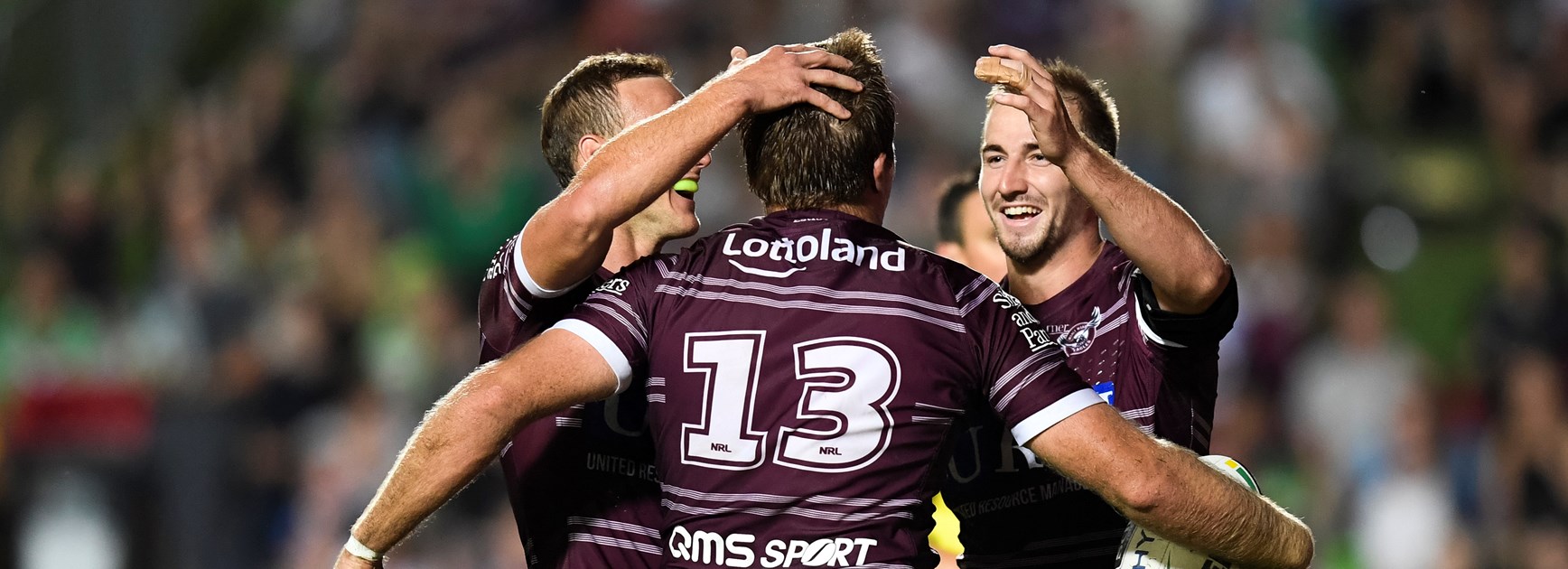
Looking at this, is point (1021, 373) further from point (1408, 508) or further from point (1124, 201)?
point (1408, 508)

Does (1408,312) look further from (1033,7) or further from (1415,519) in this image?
(1033,7)

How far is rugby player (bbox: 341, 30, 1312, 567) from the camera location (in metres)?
2.97

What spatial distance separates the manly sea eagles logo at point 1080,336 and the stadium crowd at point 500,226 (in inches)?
185

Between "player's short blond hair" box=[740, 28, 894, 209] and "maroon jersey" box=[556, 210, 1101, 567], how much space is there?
8cm

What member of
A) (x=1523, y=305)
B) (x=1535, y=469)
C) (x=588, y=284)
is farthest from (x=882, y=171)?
(x=1523, y=305)

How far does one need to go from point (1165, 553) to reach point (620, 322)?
1366mm

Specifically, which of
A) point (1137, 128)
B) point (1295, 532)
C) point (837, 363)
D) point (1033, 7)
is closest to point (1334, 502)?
point (1137, 128)

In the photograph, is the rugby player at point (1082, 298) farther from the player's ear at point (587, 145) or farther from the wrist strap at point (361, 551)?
the wrist strap at point (361, 551)

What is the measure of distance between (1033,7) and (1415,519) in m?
3.77

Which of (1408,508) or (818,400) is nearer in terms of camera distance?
(818,400)

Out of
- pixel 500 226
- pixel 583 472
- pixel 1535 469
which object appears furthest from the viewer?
pixel 500 226

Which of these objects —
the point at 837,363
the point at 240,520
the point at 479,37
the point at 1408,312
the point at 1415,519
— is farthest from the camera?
the point at 479,37

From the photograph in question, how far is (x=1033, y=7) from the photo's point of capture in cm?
956

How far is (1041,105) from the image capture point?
10.4 ft
